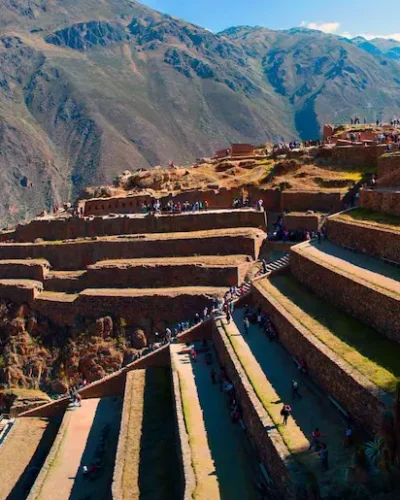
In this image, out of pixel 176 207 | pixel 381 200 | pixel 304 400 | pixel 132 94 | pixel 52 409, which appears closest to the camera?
pixel 304 400

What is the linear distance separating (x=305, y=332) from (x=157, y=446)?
16.6 feet

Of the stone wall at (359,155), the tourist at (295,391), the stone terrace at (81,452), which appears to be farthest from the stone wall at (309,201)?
the tourist at (295,391)

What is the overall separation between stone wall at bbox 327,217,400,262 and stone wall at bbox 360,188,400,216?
4.51 ft

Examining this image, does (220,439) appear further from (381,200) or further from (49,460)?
(381,200)

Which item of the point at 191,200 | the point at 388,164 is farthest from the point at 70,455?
the point at 191,200

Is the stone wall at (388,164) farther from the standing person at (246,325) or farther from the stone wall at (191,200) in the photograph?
the standing person at (246,325)

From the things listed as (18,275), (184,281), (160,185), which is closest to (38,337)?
(18,275)

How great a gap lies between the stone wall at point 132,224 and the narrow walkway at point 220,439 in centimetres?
1030

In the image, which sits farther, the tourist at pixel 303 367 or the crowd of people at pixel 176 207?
the crowd of people at pixel 176 207

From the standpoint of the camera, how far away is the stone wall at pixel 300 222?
27.0 metres

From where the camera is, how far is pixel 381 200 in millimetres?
22344

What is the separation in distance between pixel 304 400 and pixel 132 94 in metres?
106

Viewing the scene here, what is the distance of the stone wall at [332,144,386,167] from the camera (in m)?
30.1

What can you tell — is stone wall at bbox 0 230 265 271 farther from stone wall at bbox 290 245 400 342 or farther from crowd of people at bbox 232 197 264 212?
stone wall at bbox 290 245 400 342
